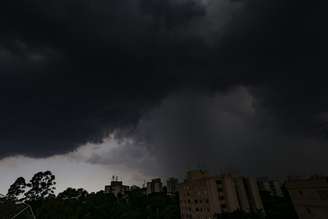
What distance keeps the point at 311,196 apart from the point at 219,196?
33368mm

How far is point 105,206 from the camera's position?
6769 cm

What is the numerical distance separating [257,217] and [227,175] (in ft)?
62.9

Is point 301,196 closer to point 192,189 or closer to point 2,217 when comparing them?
point 192,189

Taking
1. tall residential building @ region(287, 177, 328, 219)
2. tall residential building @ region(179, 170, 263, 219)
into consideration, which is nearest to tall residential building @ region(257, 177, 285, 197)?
tall residential building @ region(179, 170, 263, 219)

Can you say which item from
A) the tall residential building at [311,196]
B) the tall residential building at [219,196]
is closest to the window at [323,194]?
the tall residential building at [311,196]

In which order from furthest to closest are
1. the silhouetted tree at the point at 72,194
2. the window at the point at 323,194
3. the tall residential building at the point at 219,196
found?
the tall residential building at the point at 219,196 < the silhouetted tree at the point at 72,194 < the window at the point at 323,194

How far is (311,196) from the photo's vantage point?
39375 millimetres

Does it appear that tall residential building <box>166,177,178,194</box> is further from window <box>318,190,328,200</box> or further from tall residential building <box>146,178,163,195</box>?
window <box>318,190,328,200</box>

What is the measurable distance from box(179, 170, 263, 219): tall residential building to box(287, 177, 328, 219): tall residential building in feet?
86.0

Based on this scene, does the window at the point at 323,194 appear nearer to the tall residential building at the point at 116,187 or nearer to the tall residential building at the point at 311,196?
the tall residential building at the point at 311,196

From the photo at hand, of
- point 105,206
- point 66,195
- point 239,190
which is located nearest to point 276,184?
point 239,190

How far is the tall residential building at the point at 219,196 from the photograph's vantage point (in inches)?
2611

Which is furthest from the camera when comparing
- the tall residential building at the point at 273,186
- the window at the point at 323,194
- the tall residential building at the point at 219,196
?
the tall residential building at the point at 273,186

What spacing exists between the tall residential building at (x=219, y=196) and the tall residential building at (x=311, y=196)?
26201 mm
